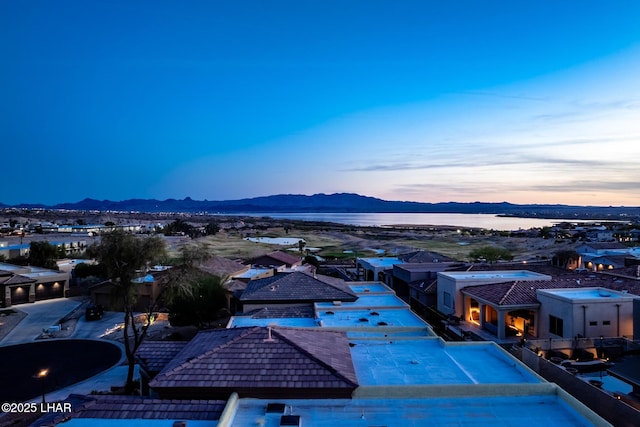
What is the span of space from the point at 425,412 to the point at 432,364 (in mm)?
3746

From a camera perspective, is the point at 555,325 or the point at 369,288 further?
the point at 369,288

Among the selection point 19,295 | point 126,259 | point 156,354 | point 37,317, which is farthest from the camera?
point 19,295

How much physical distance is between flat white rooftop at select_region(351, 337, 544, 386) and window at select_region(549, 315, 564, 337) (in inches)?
381

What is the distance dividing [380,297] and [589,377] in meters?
13.6

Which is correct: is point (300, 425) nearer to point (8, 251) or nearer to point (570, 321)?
point (570, 321)

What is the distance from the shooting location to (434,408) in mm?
11898

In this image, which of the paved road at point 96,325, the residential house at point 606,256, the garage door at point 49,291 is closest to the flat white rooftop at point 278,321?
the paved road at point 96,325

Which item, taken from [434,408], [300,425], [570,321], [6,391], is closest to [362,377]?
[434,408]

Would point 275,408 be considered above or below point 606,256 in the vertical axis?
above

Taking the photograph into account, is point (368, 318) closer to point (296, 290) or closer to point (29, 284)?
point (296, 290)

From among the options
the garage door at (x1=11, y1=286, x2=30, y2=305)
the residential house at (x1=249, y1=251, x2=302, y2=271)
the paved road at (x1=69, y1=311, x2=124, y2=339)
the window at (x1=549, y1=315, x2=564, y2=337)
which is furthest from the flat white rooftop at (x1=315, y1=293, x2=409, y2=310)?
the garage door at (x1=11, y1=286, x2=30, y2=305)

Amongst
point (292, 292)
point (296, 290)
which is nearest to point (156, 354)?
point (292, 292)

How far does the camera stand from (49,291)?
44406mm

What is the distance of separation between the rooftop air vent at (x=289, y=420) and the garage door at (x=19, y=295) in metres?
41.3
